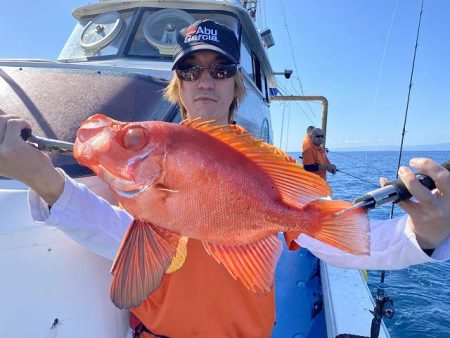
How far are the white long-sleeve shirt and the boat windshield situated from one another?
10.4 feet

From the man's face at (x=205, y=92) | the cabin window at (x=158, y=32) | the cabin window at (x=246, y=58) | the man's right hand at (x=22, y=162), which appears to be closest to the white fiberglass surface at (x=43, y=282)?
the man's right hand at (x=22, y=162)

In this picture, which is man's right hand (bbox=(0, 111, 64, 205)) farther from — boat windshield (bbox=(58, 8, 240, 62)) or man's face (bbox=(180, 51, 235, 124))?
boat windshield (bbox=(58, 8, 240, 62))

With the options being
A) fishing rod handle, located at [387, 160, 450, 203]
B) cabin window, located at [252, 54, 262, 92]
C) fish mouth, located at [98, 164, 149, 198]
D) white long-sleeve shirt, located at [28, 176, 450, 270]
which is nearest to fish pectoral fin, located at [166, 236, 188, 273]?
fish mouth, located at [98, 164, 149, 198]

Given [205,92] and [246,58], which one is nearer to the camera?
[205,92]

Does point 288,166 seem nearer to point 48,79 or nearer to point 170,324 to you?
point 170,324

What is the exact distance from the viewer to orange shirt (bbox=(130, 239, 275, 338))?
5.56 ft

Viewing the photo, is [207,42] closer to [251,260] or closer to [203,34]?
[203,34]

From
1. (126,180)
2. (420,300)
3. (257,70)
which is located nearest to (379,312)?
(126,180)

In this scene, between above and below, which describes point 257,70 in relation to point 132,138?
above

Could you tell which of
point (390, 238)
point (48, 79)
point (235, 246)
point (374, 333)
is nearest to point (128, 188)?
point (235, 246)

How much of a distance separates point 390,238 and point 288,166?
910 mm

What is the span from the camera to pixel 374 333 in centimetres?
234

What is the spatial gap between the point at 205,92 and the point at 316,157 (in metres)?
6.85

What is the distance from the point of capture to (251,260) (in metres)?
1.22
